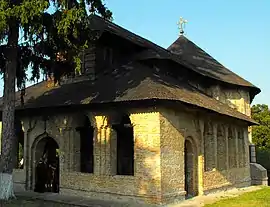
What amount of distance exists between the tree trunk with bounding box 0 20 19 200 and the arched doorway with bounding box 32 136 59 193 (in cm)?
360

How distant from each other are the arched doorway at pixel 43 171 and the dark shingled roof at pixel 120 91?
2008mm

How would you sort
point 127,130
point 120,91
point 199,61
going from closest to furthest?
1. point 120,91
2. point 127,130
3. point 199,61

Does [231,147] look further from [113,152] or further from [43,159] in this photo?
[43,159]

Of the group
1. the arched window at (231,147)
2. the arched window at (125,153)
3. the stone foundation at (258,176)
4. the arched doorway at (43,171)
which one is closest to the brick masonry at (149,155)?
the arched doorway at (43,171)

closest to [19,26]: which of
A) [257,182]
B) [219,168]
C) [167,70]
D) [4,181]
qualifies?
[4,181]

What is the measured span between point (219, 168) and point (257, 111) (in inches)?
1316

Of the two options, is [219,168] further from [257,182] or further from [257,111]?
[257,111]

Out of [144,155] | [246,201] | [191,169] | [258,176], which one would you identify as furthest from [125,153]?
[258,176]

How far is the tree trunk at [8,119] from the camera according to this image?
12641mm

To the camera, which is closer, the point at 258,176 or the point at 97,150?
the point at 97,150

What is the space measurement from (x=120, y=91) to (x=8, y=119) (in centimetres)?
384

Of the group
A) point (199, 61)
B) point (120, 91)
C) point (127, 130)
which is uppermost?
point (199, 61)

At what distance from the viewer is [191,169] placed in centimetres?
1571

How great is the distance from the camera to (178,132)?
14.2 metres
